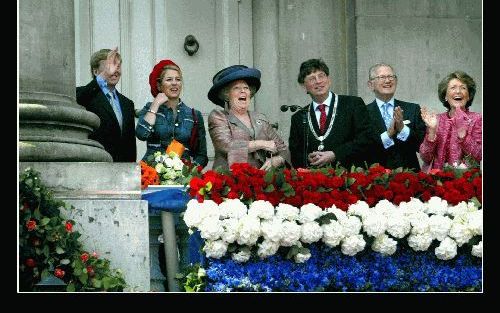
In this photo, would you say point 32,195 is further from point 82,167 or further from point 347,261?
point 347,261

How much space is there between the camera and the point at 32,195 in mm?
10906

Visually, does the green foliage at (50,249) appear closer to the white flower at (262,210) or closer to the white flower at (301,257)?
the white flower at (262,210)

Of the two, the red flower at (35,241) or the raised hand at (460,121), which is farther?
the raised hand at (460,121)

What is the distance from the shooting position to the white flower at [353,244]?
11.4 meters

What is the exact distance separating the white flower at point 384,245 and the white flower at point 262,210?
82cm

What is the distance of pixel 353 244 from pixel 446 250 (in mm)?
743

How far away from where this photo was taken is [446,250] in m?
11.6

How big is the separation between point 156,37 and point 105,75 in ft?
7.85

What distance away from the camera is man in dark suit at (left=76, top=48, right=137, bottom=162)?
13258 millimetres

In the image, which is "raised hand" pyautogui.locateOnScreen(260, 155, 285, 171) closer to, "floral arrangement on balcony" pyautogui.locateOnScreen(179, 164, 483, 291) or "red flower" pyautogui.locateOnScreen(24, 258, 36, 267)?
"floral arrangement on balcony" pyautogui.locateOnScreen(179, 164, 483, 291)

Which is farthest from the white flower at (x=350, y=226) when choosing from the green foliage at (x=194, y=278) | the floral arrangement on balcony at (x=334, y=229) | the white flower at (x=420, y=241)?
the green foliage at (x=194, y=278)

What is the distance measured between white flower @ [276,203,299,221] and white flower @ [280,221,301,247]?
0.18ft

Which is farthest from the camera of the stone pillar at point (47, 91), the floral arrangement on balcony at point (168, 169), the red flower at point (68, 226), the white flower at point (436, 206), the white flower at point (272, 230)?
the floral arrangement on balcony at point (168, 169)

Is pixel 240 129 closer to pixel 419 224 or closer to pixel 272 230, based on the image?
pixel 272 230
